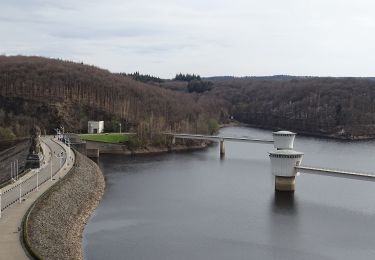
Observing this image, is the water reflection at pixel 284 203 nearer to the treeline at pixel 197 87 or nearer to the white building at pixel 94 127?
the white building at pixel 94 127

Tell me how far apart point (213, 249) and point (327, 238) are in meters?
7.23

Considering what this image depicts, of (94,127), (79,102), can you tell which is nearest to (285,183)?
(94,127)

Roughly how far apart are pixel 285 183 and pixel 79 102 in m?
58.5

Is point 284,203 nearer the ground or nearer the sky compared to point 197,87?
nearer the ground

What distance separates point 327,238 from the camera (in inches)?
1220

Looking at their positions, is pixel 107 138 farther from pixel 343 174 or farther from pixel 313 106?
pixel 313 106

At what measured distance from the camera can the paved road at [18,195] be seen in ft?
78.5

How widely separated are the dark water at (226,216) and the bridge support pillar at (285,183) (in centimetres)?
99

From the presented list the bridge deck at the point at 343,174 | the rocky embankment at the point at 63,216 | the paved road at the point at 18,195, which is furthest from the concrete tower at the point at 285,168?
the paved road at the point at 18,195

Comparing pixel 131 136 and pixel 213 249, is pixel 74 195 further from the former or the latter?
pixel 131 136

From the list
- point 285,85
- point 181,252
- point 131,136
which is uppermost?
point 285,85

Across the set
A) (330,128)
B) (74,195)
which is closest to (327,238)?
(74,195)

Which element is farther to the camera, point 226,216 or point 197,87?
point 197,87

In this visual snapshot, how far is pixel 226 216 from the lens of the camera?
35.6m
